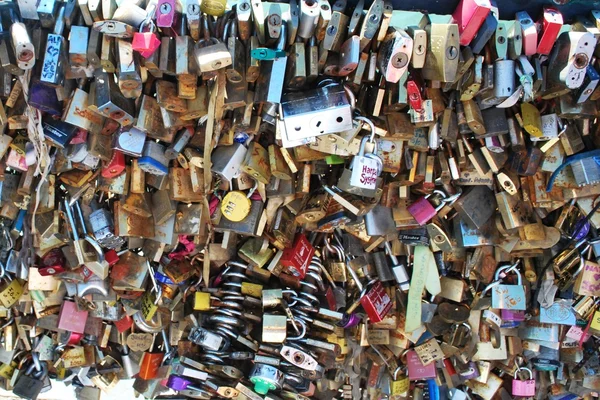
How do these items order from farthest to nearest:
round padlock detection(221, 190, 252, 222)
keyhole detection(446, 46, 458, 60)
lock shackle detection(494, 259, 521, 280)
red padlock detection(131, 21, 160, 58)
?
lock shackle detection(494, 259, 521, 280)
round padlock detection(221, 190, 252, 222)
keyhole detection(446, 46, 458, 60)
red padlock detection(131, 21, 160, 58)

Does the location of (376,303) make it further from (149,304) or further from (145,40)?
(145,40)

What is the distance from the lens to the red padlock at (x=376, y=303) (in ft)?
7.64

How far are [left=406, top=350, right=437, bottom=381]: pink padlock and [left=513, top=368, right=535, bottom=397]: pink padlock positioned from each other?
0.32m

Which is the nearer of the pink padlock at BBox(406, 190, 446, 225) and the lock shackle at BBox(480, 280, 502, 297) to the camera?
the pink padlock at BBox(406, 190, 446, 225)

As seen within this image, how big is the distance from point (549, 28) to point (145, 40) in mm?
1122

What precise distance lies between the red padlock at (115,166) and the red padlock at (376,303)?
0.94m

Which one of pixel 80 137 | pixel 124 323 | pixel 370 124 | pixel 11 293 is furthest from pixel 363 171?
pixel 11 293

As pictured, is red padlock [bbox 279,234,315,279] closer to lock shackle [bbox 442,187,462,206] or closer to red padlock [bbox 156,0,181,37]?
lock shackle [bbox 442,187,462,206]

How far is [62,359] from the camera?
241 cm

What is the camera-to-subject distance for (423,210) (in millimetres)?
2213

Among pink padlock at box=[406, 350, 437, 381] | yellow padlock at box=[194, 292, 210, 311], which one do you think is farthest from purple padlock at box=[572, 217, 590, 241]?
yellow padlock at box=[194, 292, 210, 311]

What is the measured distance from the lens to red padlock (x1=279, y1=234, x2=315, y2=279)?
87.7 inches

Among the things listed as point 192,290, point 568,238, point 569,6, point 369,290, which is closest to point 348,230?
point 369,290

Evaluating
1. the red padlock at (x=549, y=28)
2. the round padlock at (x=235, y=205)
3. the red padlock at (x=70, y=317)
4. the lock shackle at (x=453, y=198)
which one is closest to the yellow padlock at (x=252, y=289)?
the round padlock at (x=235, y=205)
